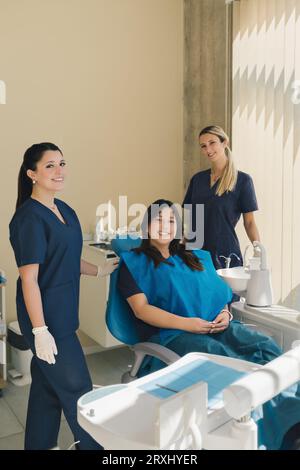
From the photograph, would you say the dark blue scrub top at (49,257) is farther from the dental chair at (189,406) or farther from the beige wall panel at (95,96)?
the beige wall panel at (95,96)

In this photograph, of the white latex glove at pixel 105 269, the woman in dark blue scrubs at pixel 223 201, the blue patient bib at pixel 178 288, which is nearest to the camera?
the blue patient bib at pixel 178 288

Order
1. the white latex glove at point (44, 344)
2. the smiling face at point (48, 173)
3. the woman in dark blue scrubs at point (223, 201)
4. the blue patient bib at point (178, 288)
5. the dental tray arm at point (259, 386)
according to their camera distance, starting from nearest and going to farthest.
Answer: the dental tray arm at point (259, 386) → the white latex glove at point (44, 344) → the smiling face at point (48, 173) → the blue patient bib at point (178, 288) → the woman in dark blue scrubs at point (223, 201)

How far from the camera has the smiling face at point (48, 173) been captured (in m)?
1.76

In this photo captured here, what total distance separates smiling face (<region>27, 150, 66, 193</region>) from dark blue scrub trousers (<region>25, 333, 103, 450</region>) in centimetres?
56

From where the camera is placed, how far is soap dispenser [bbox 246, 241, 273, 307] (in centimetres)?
185

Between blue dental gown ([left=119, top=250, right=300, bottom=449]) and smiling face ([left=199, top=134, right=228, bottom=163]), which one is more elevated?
smiling face ([left=199, top=134, right=228, bottom=163])

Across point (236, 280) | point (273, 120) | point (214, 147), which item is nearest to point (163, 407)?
point (236, 280)

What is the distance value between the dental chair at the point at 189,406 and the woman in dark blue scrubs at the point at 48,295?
0.56 metres

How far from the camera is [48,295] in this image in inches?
67.2

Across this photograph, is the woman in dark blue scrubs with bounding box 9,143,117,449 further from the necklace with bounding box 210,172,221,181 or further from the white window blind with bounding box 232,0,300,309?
the white window blind with bounding box 232,0,300,309

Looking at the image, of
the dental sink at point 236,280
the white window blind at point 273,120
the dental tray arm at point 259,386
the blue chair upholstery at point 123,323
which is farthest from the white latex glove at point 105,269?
the dental tray arm at point 259,386

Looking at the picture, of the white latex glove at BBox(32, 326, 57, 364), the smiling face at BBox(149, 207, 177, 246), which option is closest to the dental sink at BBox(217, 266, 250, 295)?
the smiling face at BBox(149, 207, 177, 246)

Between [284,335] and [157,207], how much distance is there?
2.27 feet

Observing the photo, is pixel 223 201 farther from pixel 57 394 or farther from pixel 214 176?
pixel 57 394
